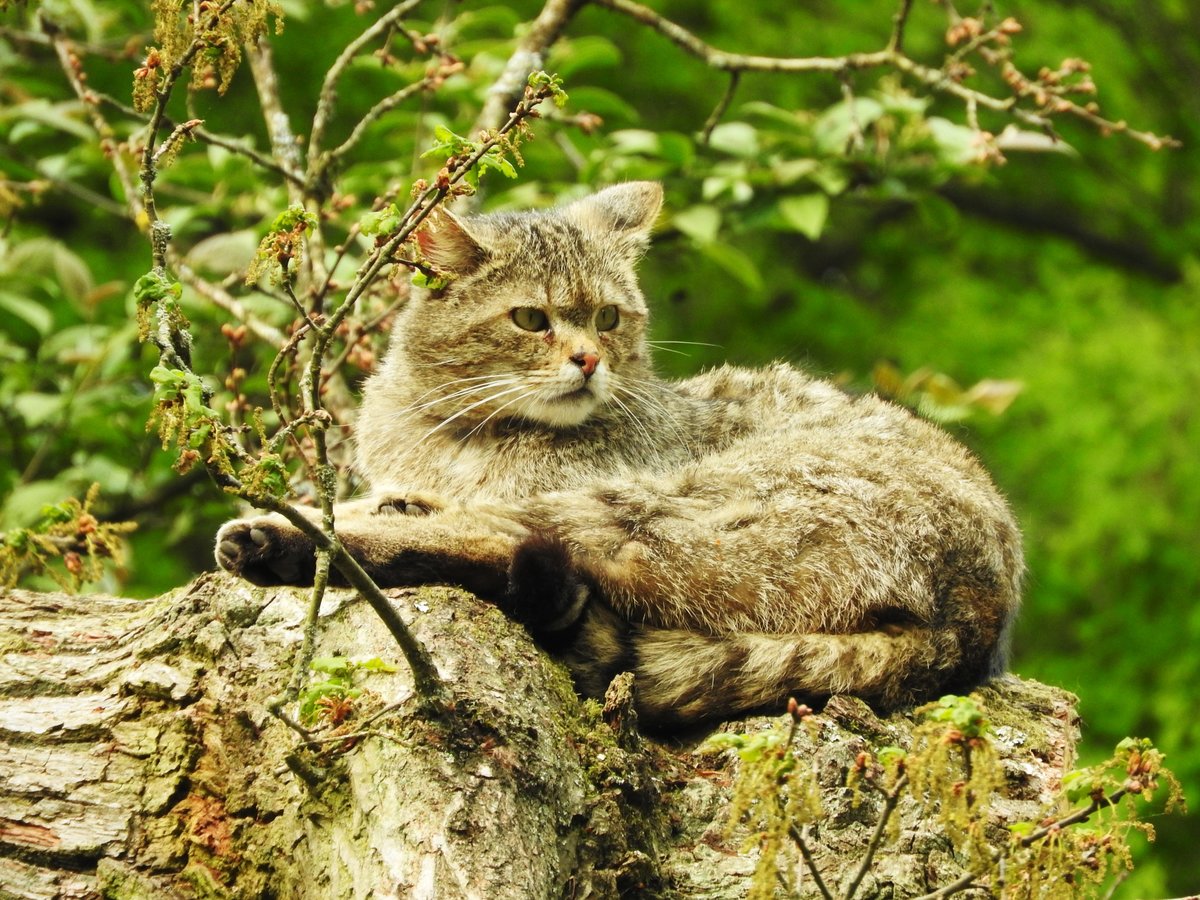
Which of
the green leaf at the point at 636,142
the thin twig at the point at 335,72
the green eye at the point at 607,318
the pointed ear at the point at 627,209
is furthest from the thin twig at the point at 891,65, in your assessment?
the green eye at the point at 607,318

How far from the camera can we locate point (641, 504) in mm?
3582

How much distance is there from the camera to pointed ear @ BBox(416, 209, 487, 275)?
13.6ft

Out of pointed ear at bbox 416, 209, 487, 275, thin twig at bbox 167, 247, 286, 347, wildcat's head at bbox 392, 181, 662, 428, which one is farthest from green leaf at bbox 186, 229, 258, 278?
pointed ear at bbox 416, 209, 487, 275

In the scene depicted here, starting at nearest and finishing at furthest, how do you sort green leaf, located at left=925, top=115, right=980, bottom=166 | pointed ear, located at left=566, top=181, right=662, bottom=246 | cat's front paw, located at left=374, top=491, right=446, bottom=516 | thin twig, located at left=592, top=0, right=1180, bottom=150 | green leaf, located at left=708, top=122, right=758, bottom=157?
cat's front paw, located at left=374, top=491, right=446, bottom=516, thin twig, located at left=592, top=0, right=1180, bottom=150, pointed ear, located at left=566, top=181, right=662, bottom=246, green leaf, located at left=925, top=115, right=980, bottom=166, green leaf, located at left=708, top=122, right=758, bottom=157

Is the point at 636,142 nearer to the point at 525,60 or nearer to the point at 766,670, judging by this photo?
the point at 525,60

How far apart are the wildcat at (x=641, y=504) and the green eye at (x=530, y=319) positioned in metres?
0.02

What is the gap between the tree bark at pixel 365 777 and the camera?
8.26 feet

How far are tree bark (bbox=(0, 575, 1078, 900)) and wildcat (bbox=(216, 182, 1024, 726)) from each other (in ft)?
0.53

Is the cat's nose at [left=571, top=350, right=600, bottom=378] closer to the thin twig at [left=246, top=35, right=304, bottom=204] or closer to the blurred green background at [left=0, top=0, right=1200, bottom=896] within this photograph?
the blurred green background at [left=0, top=0, right=1200, bottom=896]

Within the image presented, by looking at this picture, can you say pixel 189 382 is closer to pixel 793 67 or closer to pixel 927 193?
pixel 793 67

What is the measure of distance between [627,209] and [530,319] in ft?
2.65

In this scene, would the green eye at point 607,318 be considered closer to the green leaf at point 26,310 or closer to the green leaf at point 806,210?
the green leaf at point 806,210

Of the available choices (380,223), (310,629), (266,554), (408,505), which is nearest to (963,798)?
(310,629)

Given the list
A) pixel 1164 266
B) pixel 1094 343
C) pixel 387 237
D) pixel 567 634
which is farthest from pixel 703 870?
pixel 1164 266
